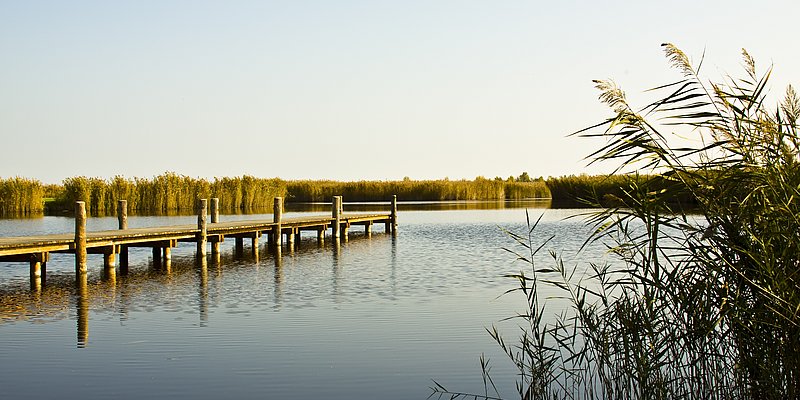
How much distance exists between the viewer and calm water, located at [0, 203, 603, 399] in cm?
→ 788

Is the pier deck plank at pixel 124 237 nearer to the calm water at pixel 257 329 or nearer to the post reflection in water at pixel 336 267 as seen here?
the calm water at pixel 257 329

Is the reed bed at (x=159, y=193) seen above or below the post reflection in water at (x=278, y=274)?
above

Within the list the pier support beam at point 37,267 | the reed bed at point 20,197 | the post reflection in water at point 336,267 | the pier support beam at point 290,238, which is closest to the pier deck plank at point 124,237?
the pier support beam at point 37,267

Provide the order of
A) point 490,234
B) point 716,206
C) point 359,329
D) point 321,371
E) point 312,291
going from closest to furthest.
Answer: point 716,206
point 321,371
point 359,329
point 312,291
point 490,234

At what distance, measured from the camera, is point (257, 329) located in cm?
1054

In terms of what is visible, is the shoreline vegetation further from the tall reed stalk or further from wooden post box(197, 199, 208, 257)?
the tall reed stalk

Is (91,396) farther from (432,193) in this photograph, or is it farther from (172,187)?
(432,193)

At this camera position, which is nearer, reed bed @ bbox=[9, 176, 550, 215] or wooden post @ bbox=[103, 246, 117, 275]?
wooden post @ bbox=[103, 246, 117, 275]

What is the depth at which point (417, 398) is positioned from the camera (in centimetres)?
736

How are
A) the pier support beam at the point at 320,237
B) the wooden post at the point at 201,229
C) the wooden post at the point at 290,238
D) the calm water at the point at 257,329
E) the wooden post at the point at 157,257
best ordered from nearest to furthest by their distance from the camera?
the calm water at the point at 257,329
the wooden post at the point at 157,257
the wooden post at the point at 201,229
the wooden post at the point at 290,238
the pier support beam at the point at 320,237

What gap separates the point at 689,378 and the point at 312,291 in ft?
28.8

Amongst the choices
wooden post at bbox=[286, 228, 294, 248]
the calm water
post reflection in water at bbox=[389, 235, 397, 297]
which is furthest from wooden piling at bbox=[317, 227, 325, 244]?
the calm water

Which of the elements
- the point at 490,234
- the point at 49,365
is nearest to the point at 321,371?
the point at 49,365

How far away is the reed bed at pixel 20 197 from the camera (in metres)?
41.6
